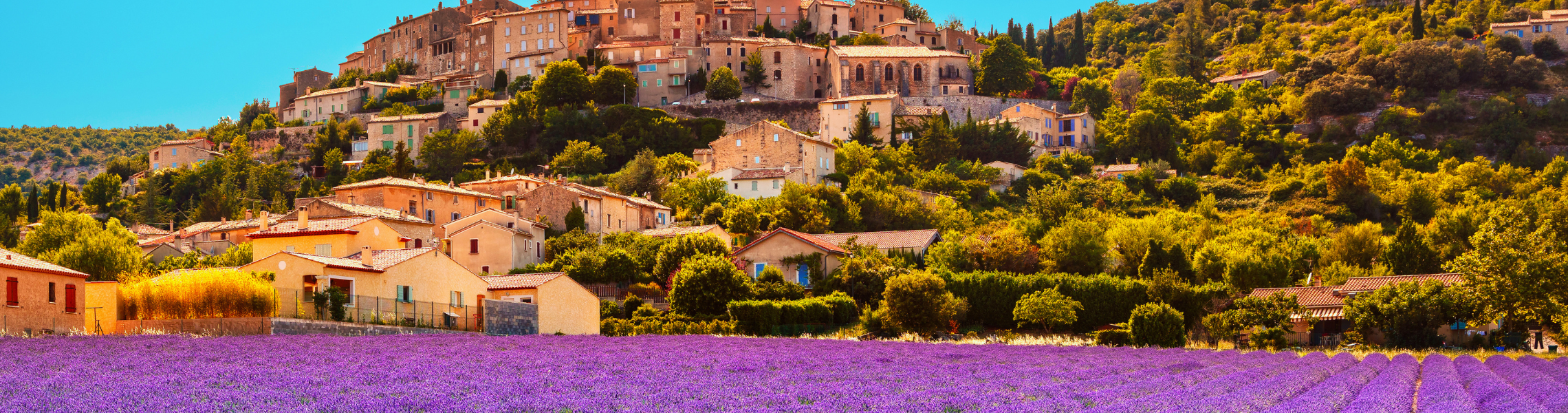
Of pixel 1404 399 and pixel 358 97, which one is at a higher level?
pixel 358 97

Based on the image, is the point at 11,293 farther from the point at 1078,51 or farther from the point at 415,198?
the point at 1078,51

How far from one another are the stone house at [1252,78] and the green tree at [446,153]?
61692mm

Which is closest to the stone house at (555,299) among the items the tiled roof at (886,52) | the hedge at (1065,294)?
the hedge at (1065,294)

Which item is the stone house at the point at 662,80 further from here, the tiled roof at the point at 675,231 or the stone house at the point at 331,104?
the tiled roof at the point at 675,231

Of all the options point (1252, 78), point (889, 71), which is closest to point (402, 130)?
point (889, 71)

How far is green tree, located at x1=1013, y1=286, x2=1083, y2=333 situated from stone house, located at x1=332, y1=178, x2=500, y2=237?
82.4ft

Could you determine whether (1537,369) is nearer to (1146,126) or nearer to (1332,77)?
(1146,126)

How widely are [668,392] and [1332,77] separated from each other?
98919 mm

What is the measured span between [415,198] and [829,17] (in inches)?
2404

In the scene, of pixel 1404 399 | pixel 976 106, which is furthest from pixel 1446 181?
pixel 1404 399

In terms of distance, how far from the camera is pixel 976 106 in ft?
321

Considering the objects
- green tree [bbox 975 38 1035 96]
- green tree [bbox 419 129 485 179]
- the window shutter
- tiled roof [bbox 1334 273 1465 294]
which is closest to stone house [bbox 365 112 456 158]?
green tree [bbox 419 129 485 179]

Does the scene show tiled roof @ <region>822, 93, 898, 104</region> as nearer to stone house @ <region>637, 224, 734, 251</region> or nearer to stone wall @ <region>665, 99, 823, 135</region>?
stone wall @ <region>665, 99, 823, 135</region>

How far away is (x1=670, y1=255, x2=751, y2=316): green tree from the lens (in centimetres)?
4297
